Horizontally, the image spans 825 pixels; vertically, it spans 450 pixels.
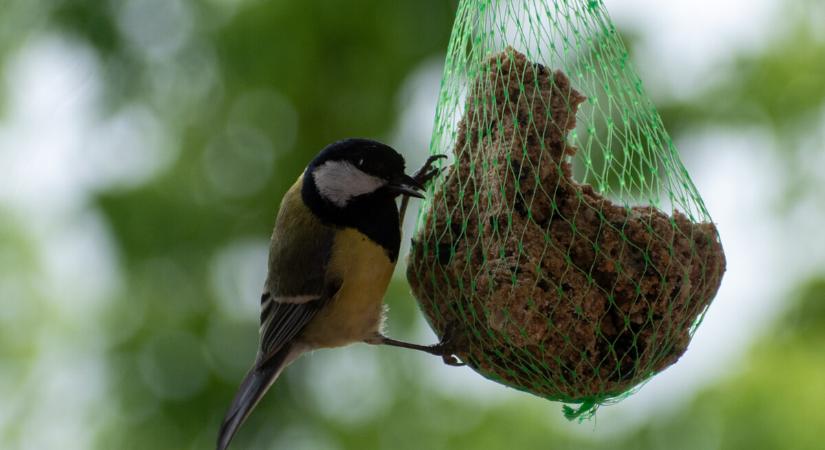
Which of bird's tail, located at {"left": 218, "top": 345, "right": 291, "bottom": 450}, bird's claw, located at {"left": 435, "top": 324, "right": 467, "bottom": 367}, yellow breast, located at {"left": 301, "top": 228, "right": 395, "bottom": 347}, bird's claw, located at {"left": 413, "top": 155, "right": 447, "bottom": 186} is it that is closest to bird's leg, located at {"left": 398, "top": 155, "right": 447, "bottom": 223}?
bird's claw, located at {"left": 413, "top": 155, "right": 447, "bottom": 186}

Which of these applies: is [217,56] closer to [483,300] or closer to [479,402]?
[479,402]

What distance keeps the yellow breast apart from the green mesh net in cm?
16

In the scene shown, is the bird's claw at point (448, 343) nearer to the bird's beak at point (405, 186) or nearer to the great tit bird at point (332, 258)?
the great tit bird at point (332, 258)

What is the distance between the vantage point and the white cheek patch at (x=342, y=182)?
264 cm

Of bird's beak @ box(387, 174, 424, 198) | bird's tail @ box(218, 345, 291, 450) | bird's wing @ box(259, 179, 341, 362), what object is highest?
bird's beak @ box(387, 174, 424, 198)

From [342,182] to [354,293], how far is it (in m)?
0.32

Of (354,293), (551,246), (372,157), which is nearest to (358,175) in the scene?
(372,157)

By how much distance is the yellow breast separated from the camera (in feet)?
8.79

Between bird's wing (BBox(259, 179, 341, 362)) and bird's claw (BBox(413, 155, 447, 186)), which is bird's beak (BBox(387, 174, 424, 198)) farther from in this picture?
bird's wing (BBox(259, 179, 341, 362))

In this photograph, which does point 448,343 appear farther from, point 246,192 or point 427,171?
point 246,192

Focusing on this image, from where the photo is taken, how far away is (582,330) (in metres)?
2.23

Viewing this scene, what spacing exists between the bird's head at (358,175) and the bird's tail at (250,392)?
0.51 meters

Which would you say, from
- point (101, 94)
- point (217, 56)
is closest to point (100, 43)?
point (101, 94)

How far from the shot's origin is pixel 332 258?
2752 mm
